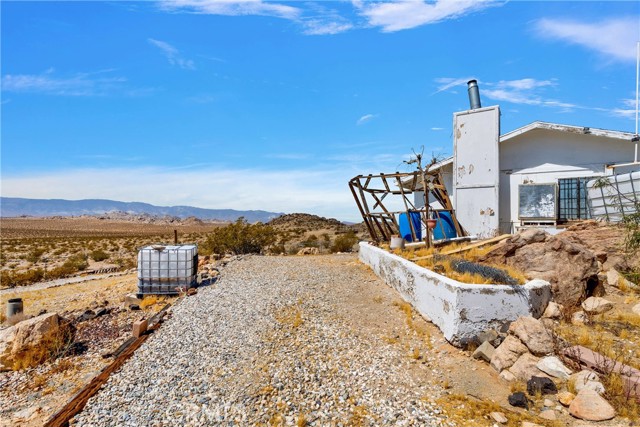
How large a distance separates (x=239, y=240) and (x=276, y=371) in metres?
19.1

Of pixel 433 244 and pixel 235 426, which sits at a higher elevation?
pixel 433 244

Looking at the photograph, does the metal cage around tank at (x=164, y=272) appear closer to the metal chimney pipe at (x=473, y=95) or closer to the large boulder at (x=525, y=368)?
the large boulder at (x=525, y=368)

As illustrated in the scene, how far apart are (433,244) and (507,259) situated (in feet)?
12.4

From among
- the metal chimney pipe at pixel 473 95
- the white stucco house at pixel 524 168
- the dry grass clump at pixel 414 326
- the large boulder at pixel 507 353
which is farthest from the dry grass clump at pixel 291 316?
the metal chimney pipe at pixel 473 95

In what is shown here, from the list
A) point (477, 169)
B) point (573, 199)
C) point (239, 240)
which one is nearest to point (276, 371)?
point (477, 169)

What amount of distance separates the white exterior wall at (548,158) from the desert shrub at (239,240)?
47.4 ft

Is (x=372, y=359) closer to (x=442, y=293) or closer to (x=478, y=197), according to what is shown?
(x=442, y=293)

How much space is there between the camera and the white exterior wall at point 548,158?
548 inches

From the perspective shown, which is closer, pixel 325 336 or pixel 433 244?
pixel 325 336

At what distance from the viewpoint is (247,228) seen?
84.3ft

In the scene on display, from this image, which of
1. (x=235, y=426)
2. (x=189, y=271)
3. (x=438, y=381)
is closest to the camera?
(x=235, y=426)

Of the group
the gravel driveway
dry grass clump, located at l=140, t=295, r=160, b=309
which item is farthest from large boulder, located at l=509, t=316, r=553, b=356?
dry grass clump, located at l=140, t=295, r=160, b=309

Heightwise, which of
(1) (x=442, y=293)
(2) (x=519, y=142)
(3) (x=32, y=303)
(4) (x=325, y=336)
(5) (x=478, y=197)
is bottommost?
(3) (x=32, y=303)

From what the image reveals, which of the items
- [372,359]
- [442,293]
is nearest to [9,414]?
[372,359]
